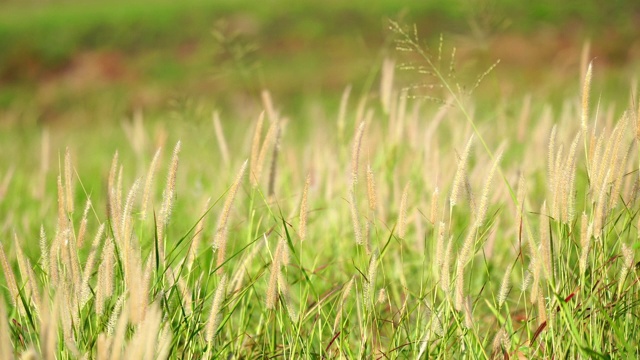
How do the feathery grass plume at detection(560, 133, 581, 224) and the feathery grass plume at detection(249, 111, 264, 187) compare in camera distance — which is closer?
the feathery grass plume at detection(560, 133, 581, 224)

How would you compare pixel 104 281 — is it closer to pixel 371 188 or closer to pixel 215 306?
pixel 215 306

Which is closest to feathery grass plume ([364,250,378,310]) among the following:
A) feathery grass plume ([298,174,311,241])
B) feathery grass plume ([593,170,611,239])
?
feathery grass plume ([298,174,311,241])

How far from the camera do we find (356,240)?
3.86ft

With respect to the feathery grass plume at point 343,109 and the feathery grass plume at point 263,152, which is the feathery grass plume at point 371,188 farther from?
the feathery grass plume at point 343,109

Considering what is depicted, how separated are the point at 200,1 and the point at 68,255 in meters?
23.3

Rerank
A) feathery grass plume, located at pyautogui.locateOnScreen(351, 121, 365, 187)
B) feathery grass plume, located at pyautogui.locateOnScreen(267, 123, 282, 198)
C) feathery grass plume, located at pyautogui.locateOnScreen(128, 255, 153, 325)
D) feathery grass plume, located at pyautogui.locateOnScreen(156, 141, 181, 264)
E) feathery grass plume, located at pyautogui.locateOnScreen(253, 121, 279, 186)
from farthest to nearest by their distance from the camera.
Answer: feathery grass plume, located at pyautogui.locateOnScreen(267, 123, 282, 198) → feathery grass plume, located at pyautogui.locateOnScreen(253, 121, 279, 186) → feathery grass plume, located at pyautogui.locateOnScreen(351, 121, 365, 187) → feathery grass plume, located at pyautogui.locateOnScreen(156, 141, 181, 264) → feathery grass plume, located at pyautogui.locateOnScreen(128, 255, 153, 325)

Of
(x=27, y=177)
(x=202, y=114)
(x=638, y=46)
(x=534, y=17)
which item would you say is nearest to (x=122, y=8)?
(x=534, y=17)

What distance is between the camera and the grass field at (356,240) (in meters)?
1.12

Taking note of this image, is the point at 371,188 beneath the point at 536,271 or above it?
above

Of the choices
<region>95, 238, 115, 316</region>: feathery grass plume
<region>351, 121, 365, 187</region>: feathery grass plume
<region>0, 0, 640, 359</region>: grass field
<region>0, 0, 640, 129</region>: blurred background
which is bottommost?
<region>0, 0, 640, 129</region>: blurred background

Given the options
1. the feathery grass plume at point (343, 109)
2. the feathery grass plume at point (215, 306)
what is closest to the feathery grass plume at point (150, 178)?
the feathery grass plume at point (215, 306)

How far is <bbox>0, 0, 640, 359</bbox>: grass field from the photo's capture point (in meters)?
1.12

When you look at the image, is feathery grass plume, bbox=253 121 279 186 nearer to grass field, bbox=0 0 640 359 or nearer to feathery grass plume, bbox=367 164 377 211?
grass field, bbox=0 0 640 359

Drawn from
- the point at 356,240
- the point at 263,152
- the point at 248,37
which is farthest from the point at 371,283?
the point at 248,37
